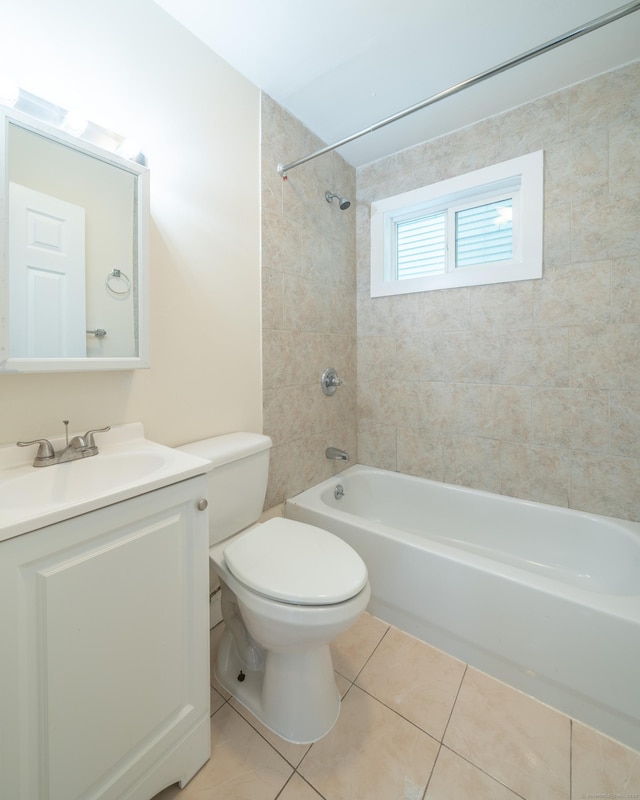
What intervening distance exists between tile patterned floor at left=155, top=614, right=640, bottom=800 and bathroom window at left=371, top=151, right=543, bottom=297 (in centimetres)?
179

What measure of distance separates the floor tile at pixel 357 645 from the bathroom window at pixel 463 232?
1.75 metres

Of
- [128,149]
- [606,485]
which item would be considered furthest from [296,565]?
[606,485]

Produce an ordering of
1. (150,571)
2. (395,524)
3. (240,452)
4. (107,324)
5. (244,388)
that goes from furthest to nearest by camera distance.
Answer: (395,524) < (244,388) < (240,452) < (107,324) < (150,571)

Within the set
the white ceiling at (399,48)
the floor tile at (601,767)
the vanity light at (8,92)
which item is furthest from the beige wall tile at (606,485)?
the vanity light at (8,92)

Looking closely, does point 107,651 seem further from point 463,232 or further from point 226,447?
point 463,232

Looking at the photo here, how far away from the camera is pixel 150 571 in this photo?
2.60 ft

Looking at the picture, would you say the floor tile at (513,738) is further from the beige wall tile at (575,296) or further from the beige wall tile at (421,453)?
the beige wall tile at (575,296)

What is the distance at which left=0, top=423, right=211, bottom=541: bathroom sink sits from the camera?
628 mm

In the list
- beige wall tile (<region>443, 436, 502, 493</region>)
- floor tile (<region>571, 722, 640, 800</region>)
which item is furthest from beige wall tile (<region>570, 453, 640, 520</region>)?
floor tile (<region>571, 722, 640, 800</region>)

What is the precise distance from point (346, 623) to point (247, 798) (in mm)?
506

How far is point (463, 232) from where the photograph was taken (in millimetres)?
2002

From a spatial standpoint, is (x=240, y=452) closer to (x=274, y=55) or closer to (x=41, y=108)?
(x=41, y=108)

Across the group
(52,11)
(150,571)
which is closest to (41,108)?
(52,11)

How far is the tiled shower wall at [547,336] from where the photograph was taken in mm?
1508
